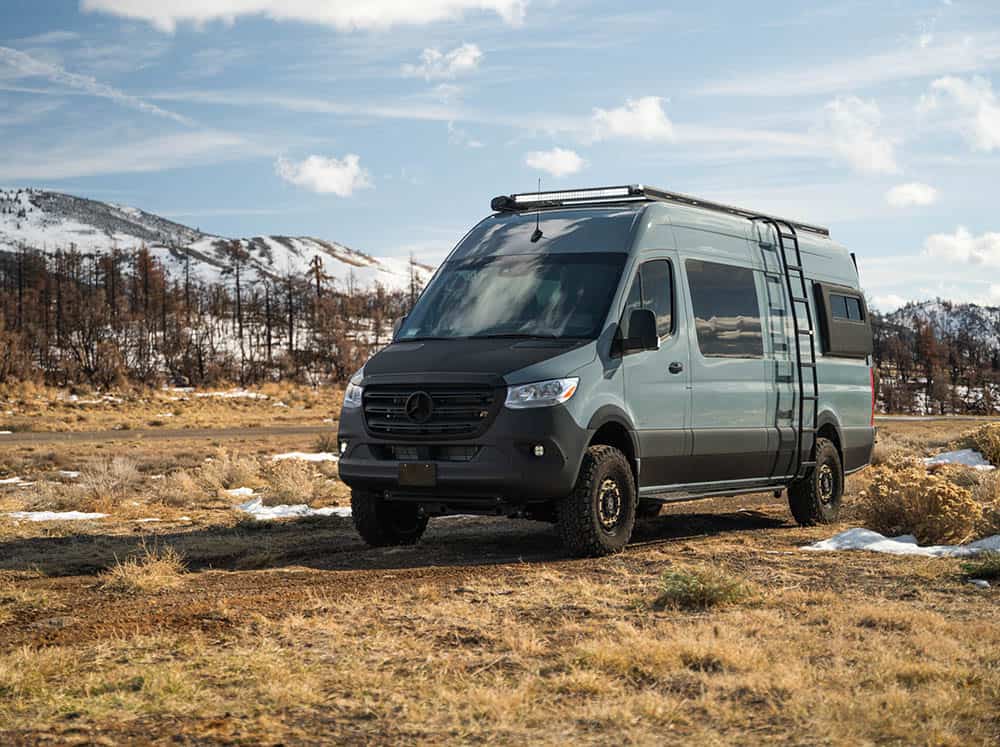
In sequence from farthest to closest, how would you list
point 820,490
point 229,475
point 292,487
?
point 229,475, point 292,487, point 820,490

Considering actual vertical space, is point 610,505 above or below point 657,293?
below

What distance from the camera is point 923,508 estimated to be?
10.1 m

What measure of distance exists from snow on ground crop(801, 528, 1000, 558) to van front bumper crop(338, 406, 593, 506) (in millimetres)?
2594

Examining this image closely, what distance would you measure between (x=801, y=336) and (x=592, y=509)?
14.3 ft

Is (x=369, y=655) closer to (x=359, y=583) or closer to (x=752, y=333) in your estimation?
(x=359, y=583)

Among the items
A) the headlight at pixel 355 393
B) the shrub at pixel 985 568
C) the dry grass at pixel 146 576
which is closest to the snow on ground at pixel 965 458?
the shrub at pixel 985 568

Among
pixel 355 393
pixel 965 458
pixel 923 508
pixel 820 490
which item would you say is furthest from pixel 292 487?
pixel 965 458

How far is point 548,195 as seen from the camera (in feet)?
36.1

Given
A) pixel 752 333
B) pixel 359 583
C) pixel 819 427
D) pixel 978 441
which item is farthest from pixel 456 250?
pixel 978 441

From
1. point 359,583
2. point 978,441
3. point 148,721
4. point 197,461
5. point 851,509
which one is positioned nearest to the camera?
point 148,721

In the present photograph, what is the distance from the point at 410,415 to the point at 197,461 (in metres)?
14.4

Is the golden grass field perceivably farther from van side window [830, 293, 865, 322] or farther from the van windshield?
van side window [830, 293, 865, 322]

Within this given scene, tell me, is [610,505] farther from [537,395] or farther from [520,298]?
[520,298]

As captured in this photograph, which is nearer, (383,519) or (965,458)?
(383,519)
